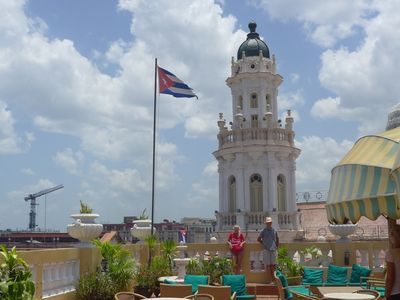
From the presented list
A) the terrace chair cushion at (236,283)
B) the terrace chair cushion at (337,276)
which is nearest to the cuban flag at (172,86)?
the terrace chair cushion at (337,276)

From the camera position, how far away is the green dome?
37594 millimetres

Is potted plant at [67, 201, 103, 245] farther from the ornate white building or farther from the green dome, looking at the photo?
the green dome

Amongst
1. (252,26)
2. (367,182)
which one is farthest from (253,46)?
(367,182)

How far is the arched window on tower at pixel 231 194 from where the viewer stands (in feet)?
119

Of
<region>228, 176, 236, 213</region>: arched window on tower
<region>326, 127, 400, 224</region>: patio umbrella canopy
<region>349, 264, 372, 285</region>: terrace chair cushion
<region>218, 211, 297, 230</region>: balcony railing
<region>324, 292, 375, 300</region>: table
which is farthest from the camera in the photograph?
<region>228, 176, 236, 213</region>: arched window on tower

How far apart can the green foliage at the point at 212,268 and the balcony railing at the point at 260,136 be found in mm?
20674

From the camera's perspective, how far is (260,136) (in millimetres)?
35656

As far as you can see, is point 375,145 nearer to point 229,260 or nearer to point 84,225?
point 84,225

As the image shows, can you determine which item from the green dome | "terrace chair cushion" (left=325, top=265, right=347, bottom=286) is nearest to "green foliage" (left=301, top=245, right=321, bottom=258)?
"terrace chair cushion" (left=325, top=265, right=347, bottom=286)

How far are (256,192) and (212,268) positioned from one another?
2112 cm

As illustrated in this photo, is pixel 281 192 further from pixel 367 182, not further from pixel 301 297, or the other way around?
pixel 367 182

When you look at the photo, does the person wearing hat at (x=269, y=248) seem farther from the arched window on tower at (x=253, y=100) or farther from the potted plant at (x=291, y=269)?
the arched window on tower at (x=253, y=100)

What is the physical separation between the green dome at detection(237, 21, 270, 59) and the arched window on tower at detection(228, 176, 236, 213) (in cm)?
835

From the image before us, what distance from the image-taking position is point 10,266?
8297mm
